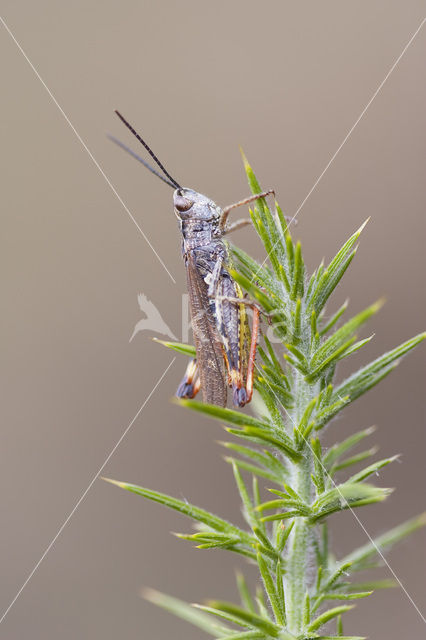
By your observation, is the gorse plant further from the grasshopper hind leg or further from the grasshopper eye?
the grasshopper eye

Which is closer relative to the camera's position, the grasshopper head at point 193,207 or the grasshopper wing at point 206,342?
the grasshopper wing at point 206,342

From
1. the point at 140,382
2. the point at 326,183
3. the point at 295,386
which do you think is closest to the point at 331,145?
the point at 326,183

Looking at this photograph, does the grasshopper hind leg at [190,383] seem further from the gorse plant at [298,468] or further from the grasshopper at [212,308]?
the gorse plant at [298,468]

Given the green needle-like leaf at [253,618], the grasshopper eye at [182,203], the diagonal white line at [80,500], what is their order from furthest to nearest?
1. the diagonal white line at [80,500]
2. the grasshopper eye at [182,203]
3. the green needle-like leaf at [253,618]

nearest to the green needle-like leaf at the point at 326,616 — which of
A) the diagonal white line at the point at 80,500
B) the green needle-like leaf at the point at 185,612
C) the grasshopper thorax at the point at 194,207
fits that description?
the green needle-like leaf at the point at 185,612

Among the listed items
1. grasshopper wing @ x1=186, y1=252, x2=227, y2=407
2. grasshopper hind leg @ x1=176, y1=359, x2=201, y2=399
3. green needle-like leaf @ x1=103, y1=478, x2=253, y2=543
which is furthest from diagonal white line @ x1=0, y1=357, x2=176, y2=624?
green needle-like leaf @ x1=103, y1=478, x2=253, y2=543

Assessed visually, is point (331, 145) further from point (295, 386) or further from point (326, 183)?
point (295, 386)
